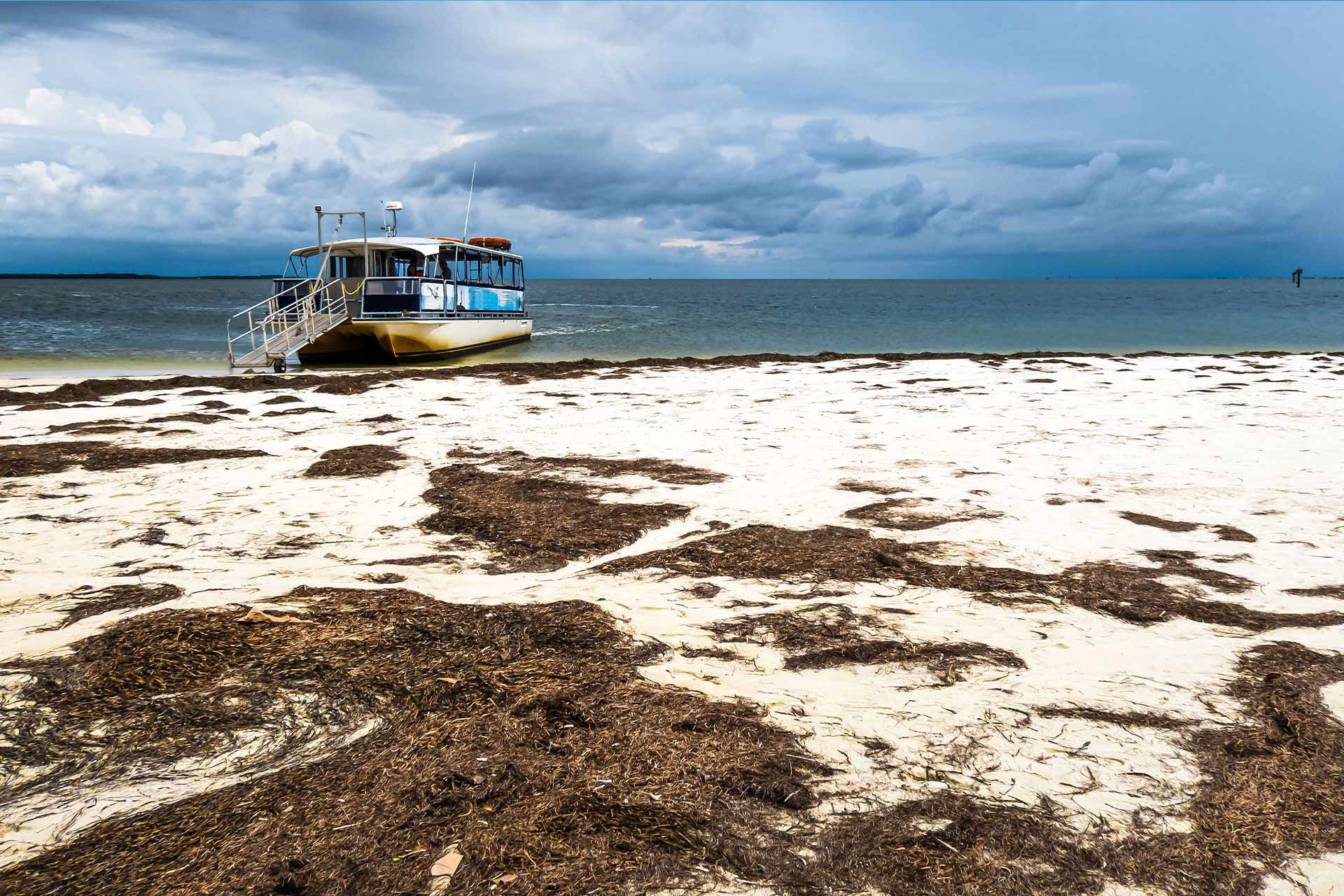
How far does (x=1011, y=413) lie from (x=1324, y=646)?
8.36 meters

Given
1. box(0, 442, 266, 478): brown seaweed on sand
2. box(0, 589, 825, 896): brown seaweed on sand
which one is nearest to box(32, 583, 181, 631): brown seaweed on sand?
box(0, 589, 825, 896): brown seaweed on sand

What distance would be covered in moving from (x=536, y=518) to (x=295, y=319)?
2176cm

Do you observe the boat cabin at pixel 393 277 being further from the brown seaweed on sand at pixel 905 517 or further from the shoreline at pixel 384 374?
the brown seaweed on sand at pixel 905 517

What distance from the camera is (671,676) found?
3.57 meters

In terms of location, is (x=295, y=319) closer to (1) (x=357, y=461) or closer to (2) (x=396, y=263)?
(2) (x=396, y=263)

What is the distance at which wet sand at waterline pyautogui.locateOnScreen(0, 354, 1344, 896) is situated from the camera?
2.41 m

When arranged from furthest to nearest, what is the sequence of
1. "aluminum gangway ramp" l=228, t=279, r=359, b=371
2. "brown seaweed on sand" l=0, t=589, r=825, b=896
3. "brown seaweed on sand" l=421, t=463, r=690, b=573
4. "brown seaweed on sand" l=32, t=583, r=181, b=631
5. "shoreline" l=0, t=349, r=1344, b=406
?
"aluminum gangway ramp" l=228, t=279, r=359, b=371, "shoreline" l=0, t=349, r=1344, b=406, "brown seaweed on sand" l=421, t=463, r=690, b=573, "brown seaweed on sand" l=32, t=583, r=181, b=631, "brown seaweed on sand" l=0, t=589, r=825, b=896

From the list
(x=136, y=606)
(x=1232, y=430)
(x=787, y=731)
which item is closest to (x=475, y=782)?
(x=787, y=731)

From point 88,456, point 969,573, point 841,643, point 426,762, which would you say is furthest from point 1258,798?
point 88,456

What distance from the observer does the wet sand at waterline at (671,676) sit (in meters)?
2.41

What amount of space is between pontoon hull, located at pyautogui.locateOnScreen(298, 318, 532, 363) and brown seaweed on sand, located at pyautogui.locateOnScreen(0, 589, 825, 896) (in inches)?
795

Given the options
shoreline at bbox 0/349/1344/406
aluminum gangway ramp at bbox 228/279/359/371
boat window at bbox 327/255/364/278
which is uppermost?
boat window at bbox 327/255/364/278

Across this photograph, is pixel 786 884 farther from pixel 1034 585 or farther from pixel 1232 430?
pixel 1232 430

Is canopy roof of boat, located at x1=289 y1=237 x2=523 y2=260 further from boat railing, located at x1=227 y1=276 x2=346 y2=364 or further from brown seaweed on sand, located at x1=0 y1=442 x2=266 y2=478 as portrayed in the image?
brown seaweed on sand, located at x1=0 y1=442 x2=266 y2=478
